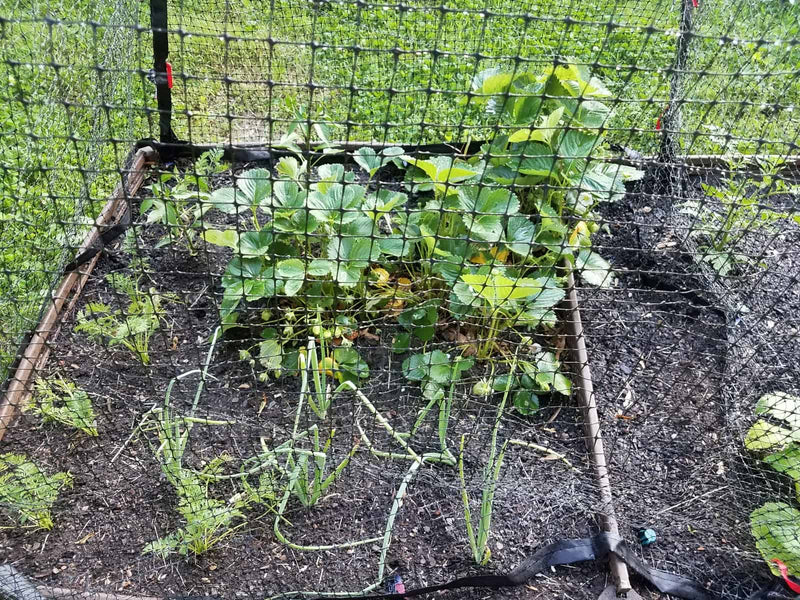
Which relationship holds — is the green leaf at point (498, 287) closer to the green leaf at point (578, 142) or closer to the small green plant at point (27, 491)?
the green leaf at point (578, 142)

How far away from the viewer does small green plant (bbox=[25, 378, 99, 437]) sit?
5.81 ft

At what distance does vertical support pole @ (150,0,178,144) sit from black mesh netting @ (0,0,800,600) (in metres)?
0.01

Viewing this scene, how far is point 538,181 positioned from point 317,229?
0.77m

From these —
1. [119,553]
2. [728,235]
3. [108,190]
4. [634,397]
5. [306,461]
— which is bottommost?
[119,553]

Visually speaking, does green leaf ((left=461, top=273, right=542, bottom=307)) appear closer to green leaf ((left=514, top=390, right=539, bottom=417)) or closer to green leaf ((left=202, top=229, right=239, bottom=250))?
green leaf ((left=514, top=390, right=539, bottom=417))

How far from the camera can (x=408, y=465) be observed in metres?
1.86

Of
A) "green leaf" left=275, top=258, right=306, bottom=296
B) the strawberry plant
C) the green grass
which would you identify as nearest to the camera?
"green leaf" left=275, top=258, right=306, bottom=296

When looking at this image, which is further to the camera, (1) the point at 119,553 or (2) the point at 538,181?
(2) the point at 538,181

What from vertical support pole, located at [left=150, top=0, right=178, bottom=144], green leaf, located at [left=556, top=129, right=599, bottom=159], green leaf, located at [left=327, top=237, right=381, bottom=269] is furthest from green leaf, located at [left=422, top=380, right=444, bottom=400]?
vertical support pole, located at [left=150, top=0, right=178, bottom=144]

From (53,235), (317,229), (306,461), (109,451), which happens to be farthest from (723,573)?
(53,235)

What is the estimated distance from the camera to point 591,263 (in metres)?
2.04

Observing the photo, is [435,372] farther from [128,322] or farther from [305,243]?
[128,322]

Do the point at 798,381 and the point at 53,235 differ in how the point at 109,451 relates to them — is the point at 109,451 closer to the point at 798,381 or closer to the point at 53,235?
the point at 53,235

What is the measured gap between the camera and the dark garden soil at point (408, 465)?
1655mm
